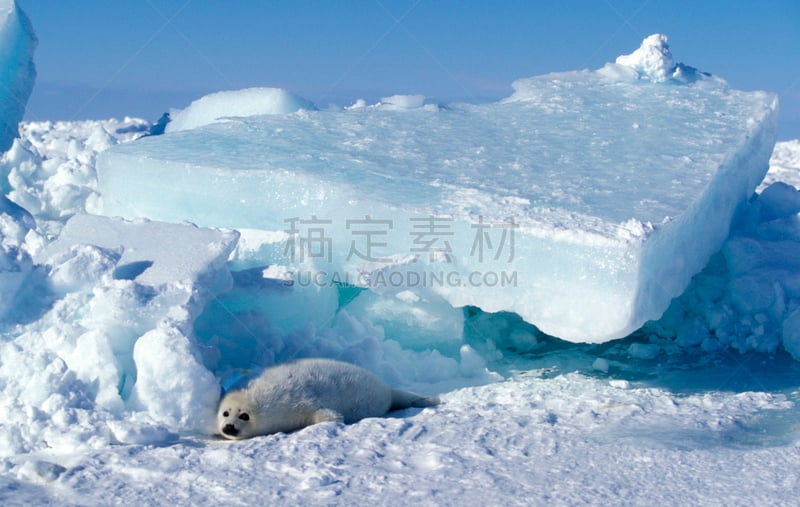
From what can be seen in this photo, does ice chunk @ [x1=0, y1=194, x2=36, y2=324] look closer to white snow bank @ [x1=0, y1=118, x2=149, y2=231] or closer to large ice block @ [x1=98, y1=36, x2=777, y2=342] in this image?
large ice block @ [x1=98, y1=36, x2=777, y2=342]

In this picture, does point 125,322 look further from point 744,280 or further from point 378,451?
point 744,280

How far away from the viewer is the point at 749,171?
571 cm

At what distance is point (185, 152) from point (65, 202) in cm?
216

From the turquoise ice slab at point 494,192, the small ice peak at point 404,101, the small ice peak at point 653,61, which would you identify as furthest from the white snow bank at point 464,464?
the small ice peak at point 653,61

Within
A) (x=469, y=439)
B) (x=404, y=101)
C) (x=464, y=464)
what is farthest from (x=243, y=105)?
(x=464, y=464)

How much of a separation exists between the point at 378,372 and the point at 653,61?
472cm

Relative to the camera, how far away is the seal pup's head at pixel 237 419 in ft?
9.87

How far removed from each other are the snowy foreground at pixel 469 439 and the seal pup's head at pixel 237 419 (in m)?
0.07

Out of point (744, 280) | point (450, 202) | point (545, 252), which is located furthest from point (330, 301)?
point (744, 280)

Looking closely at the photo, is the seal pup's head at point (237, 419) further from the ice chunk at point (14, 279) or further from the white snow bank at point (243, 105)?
the white snow bank at point (243, 105)

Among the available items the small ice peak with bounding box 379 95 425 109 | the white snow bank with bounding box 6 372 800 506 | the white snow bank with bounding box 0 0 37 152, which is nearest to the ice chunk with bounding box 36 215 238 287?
the white snow bank with bounding box 6 372 800 506

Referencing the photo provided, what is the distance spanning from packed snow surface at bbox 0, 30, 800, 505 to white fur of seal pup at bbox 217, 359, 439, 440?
99 mm

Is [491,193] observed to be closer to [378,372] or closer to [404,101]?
[378,372]

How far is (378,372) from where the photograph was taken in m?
3.81
